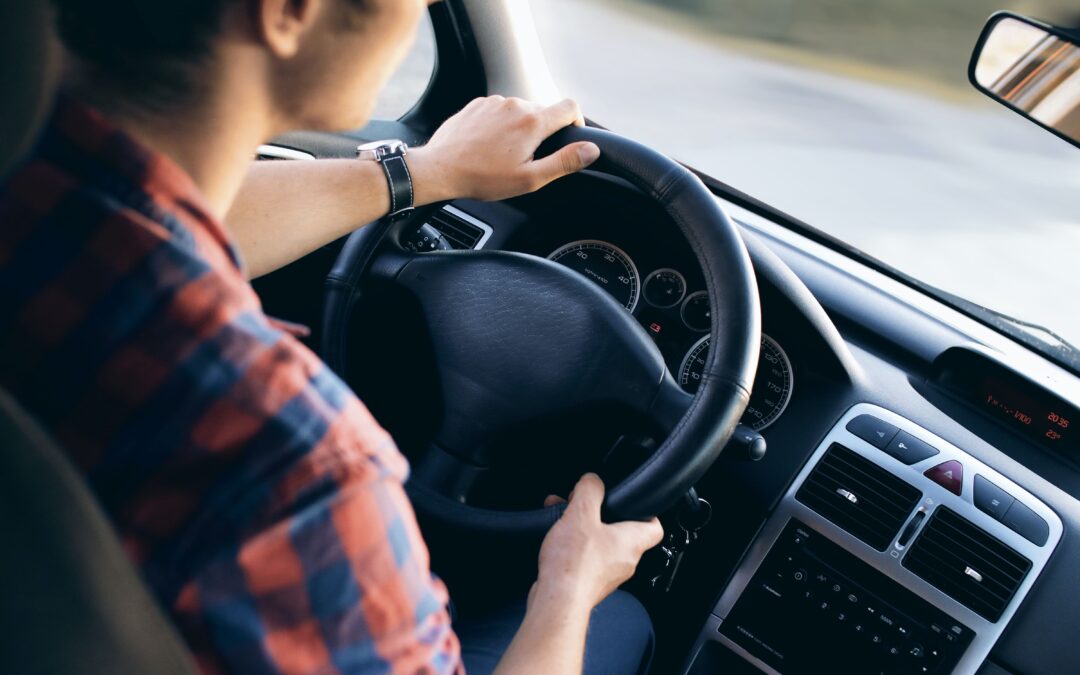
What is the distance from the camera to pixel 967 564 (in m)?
1.62

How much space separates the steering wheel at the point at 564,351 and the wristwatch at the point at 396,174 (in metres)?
0.10

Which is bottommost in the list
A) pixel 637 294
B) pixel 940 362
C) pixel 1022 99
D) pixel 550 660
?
pixel 550 660

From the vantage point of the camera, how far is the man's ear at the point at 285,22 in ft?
2.67

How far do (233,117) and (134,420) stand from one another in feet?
1.06

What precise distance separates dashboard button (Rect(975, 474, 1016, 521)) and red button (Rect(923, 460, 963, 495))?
0.03m

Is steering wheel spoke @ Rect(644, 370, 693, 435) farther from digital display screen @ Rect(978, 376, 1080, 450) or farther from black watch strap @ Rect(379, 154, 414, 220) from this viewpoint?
digital display screen @ Rect(978, 376, 1080, 450)

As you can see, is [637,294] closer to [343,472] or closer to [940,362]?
[940,362]

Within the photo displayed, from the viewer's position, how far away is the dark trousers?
1.52m

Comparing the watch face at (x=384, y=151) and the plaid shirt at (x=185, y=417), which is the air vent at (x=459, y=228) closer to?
the watch face at (x=384, y=151)

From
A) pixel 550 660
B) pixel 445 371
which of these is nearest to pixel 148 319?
pixel 550 660

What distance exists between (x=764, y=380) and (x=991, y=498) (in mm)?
443

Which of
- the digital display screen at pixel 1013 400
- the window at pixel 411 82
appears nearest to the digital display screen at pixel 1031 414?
the digital display screen at pixel 1013 400

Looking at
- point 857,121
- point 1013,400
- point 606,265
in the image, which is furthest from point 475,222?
point 857,121

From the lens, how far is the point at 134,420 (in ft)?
2.28
